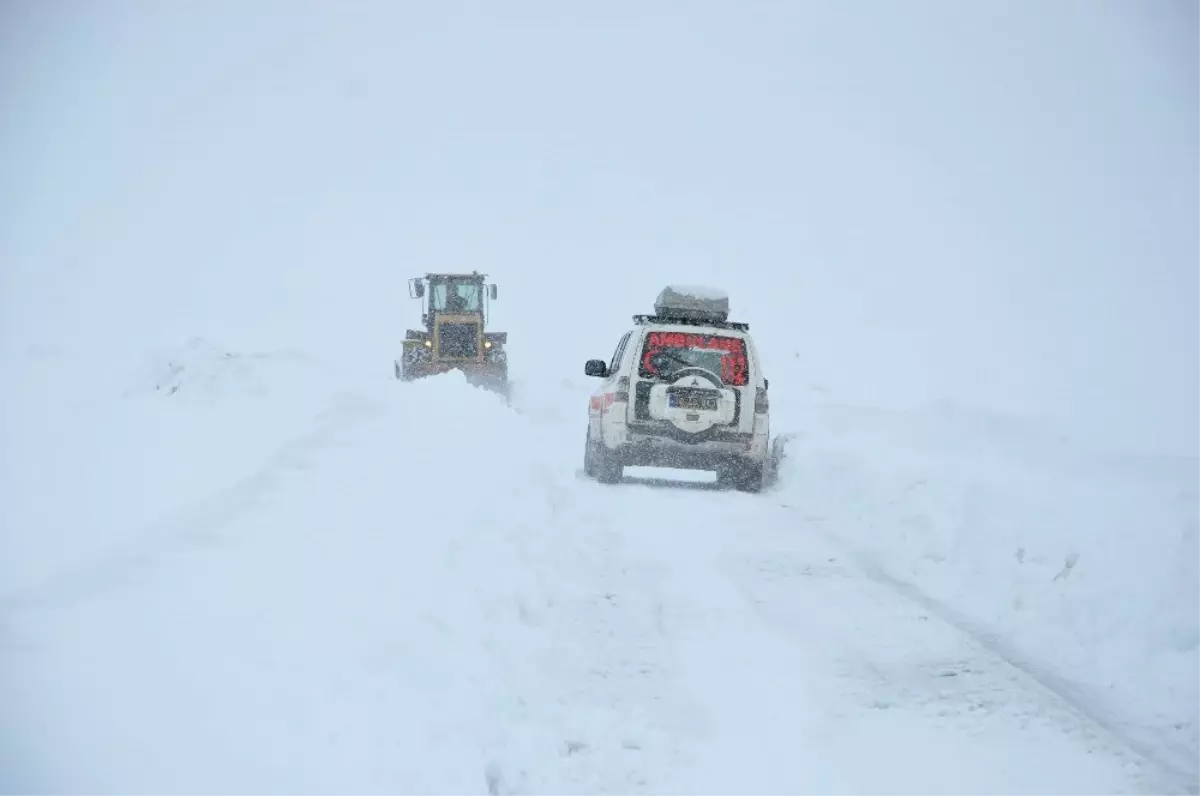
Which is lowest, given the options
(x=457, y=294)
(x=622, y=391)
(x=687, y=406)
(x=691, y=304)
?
(x=687, y=406)

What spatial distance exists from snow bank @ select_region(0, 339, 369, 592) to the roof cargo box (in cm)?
673

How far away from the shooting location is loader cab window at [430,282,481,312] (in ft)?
103

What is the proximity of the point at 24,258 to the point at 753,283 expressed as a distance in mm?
101277

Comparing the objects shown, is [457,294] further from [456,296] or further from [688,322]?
[688,322]

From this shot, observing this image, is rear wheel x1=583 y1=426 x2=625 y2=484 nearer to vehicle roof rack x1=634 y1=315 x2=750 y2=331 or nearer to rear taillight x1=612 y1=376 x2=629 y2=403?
rear taillight x1=612 y1=376 x2=629 y2=403

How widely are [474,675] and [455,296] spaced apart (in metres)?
26.6

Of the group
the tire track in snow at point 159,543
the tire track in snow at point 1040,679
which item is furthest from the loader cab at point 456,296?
the tire track in snow at point 1040,679

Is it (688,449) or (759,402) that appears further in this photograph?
(759,402)

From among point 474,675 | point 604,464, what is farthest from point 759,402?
point 474,675

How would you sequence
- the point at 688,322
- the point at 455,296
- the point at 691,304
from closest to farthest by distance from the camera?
the point at 688,322 → the point at 691,304 → the point at 455,296

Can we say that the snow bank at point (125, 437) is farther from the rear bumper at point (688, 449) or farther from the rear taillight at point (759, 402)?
the rear taillight at point (759, 402)

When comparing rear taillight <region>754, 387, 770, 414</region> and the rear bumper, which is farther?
rear taillight <region>754, 387, 770, 414</region>

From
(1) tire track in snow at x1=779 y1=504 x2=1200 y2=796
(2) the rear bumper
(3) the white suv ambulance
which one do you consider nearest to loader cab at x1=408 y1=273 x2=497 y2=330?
(3) the white suv ambulance

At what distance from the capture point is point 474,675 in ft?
17.4
